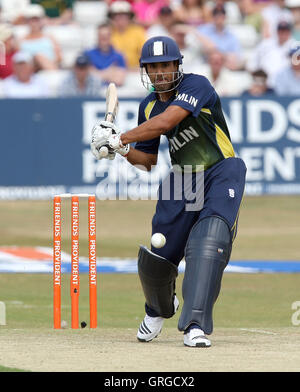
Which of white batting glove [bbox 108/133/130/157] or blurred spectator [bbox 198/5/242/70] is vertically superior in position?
blurred spectator [bbox 198/5/242/70]

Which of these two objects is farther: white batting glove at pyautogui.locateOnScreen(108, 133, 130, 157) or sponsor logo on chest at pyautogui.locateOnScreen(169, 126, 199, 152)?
sponsor logo on chest at pyautogui.locateOnScreen(169, 126, 199, 152)

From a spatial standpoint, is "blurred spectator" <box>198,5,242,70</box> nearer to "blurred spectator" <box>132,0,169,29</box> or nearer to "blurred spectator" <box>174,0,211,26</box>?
"blurred spectator" <box>174,0,211,26</box>

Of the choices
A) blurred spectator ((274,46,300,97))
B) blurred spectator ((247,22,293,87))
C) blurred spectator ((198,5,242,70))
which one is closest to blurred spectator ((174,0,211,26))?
blurred spectator ((198,5,242,70))

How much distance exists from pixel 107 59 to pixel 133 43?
0.81 meters

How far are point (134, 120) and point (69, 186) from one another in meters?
1.34

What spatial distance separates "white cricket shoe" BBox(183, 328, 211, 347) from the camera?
252 inches

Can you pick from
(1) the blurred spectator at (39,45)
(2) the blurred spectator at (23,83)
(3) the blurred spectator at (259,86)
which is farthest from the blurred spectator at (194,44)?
(2) the blurred spectator at (23,83)

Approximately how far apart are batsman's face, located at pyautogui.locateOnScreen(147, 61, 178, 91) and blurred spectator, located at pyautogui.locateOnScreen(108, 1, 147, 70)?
34.4 feet

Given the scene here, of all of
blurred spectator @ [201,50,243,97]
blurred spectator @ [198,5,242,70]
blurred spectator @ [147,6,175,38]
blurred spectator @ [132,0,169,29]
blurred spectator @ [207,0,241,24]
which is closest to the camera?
blurred spectator @ [201,50,243,97]

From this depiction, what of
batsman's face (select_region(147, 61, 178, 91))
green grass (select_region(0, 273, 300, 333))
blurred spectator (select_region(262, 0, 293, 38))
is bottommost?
green grass (select_region(0, 273, 300, 333))

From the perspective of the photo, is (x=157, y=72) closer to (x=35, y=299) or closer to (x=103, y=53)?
(x=35, y=299)

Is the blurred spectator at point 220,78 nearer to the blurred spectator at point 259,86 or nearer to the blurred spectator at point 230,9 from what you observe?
the blurred spectator at point 259,86

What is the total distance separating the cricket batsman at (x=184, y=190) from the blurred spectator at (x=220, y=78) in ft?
30.1
